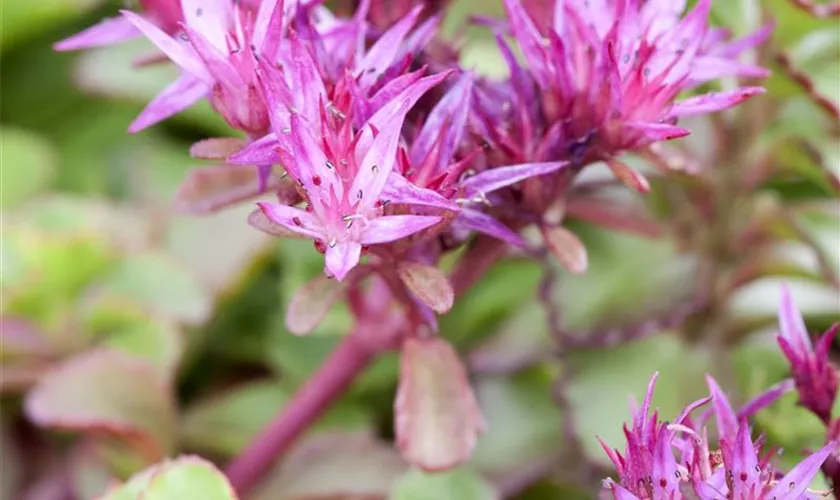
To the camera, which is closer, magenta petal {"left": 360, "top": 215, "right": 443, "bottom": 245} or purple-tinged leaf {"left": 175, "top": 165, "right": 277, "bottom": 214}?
magenta petal {"left": 360, "top": 215, "right": 443, "bottom": 245}

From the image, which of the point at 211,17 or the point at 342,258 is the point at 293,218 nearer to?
the point at 342,258

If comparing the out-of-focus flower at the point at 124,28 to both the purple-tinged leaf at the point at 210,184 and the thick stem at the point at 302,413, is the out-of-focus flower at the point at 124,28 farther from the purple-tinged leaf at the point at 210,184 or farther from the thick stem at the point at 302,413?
the thick stem at the point at 302,413

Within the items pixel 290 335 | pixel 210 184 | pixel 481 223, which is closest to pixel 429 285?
pixel 481 223

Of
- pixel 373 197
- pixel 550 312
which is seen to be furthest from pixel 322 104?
pixel 550 312

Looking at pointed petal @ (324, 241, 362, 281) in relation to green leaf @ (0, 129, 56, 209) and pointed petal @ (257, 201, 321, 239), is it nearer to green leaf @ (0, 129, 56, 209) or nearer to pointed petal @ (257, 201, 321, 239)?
pointed petal @ (257, 201, 321, 239)

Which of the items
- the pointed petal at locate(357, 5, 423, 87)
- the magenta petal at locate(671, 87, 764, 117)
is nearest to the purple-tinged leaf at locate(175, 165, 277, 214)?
the pointed petal at locate(357, 5, 423, 87)
